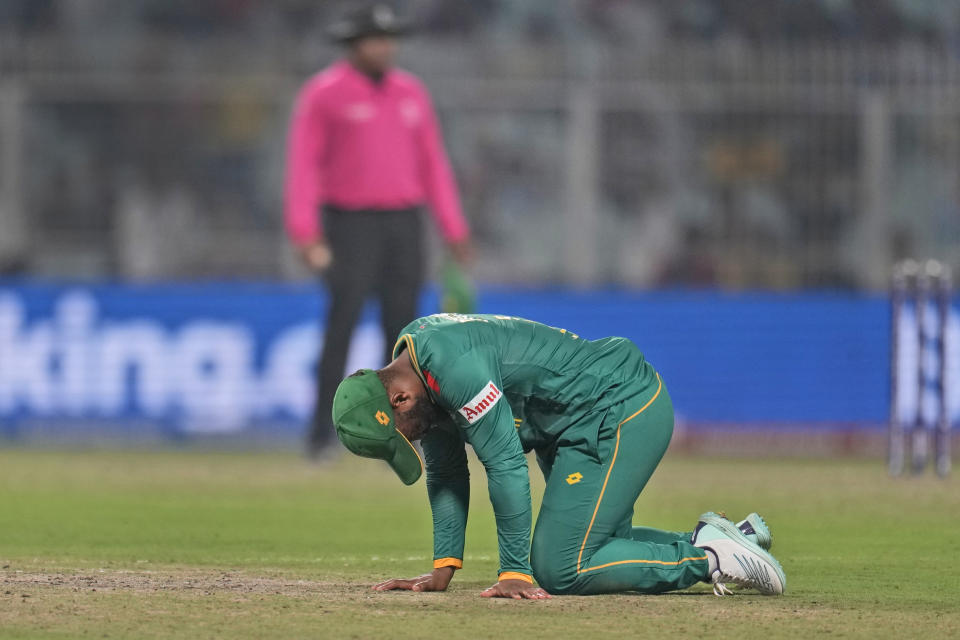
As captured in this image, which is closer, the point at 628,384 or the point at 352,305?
the point at 628,384

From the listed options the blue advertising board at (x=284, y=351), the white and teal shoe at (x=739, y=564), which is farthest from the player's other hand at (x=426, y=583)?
the blue advertising board at (x=284, y=351)

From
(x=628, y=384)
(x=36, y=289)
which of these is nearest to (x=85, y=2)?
(x=36, y=289)

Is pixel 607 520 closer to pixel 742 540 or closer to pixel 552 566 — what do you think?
pixel 552 566

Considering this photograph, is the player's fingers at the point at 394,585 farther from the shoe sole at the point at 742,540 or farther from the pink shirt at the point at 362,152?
the pink shirt at the point at 362,152

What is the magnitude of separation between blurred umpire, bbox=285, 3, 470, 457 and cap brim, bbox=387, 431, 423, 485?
5.28m

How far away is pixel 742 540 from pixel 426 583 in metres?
1.10

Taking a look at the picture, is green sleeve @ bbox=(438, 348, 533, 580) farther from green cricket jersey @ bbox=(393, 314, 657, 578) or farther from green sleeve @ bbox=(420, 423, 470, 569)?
green sleeve @ bbox=(420, 423, 470, 569)

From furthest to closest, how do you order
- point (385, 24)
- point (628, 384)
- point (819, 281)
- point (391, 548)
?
1. point (819, 281)
2. point (385, 24)
3. point (391, 548)
4. point (628, 384)

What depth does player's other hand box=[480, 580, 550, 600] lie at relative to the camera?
5.98 metres

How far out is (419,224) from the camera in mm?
11547

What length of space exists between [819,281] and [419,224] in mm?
5426

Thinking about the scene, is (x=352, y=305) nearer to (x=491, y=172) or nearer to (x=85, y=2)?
(x=491, y=172)

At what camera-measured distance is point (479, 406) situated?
19.1ft

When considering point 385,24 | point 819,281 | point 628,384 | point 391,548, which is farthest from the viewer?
point 819,281
